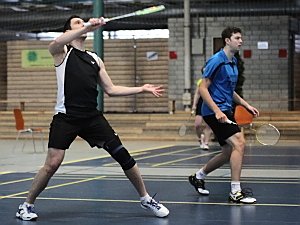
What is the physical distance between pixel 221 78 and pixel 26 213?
2705mm

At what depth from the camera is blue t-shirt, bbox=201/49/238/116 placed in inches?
333

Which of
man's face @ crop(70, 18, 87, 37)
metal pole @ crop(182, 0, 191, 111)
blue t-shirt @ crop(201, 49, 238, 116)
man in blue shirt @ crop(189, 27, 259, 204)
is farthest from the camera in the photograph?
metal pole @ crop(182, 0, 191, 111)

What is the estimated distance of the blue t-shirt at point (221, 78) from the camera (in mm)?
8469

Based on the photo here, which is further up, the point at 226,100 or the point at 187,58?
the point at 187,58

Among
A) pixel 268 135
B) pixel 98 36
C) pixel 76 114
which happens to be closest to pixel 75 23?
pixel 76 114

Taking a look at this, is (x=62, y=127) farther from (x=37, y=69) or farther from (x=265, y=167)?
A: (x=37, y=69)

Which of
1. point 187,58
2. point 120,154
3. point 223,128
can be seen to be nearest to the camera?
point 120,154

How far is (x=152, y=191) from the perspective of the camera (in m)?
9.52

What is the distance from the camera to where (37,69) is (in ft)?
94.9

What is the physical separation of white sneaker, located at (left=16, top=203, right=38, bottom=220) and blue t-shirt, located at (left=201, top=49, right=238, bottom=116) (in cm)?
240

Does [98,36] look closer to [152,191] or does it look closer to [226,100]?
[152,191]

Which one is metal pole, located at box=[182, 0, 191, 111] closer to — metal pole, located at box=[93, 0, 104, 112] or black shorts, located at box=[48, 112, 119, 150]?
metal pole, located at box=[93, 0, 104, 112]

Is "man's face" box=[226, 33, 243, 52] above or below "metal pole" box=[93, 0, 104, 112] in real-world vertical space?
below

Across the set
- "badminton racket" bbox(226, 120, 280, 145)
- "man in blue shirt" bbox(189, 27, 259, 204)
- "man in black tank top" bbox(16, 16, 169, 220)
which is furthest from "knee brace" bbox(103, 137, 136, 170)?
"badminton racket" bbox(226, 120, 280, 145)
